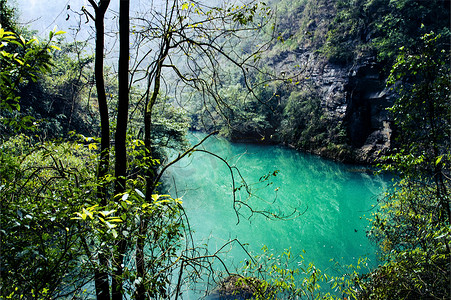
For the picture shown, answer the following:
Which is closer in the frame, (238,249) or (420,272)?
(420,272)

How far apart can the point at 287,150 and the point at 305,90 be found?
14.8 feet

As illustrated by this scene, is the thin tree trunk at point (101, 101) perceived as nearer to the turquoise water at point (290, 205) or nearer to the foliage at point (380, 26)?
the turquoise water at point (290, 205)

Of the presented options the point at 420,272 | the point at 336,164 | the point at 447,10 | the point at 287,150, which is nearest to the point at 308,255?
the point at 420,272

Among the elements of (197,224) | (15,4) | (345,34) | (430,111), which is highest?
(345,34)

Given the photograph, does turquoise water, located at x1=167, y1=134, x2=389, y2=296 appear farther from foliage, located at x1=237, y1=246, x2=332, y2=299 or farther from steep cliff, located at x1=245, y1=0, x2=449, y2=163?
steep cliff, located at x1=245, y1=0, x2=449, y2=163

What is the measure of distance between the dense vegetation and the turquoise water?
0.87m

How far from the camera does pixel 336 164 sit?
50.4ft

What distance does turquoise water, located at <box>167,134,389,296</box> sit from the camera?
6859 millimetres

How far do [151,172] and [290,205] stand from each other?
6.41 m

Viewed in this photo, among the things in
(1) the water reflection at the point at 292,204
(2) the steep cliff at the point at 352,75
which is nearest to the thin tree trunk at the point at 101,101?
(1) the water reflection at the point at 292,204

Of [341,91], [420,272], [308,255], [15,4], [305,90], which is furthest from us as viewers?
[305,90]

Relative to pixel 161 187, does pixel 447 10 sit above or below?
above

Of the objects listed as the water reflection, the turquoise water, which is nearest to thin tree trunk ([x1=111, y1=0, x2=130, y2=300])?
the turquoise water

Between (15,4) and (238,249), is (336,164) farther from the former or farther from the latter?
(15,4)
